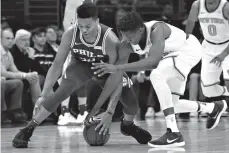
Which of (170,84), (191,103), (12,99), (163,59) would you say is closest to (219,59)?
(191,103)

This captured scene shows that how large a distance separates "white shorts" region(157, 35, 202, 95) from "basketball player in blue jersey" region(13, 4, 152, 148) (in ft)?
1.53

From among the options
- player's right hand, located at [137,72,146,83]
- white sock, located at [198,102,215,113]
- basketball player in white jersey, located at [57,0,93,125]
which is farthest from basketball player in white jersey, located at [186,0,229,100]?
player's right hand, located at [137,72,146,83]

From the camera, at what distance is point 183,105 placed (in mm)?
7492

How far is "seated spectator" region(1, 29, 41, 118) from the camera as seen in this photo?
1008 cm

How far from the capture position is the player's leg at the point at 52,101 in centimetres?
643

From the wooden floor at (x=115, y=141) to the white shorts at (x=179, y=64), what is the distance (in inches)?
24.4

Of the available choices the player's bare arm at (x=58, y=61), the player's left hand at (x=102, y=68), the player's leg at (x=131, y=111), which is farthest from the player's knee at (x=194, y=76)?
the player's left hand at (x=102, y=68)

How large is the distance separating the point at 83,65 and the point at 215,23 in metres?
2.47

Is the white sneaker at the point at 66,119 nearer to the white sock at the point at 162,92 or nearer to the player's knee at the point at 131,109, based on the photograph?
the player's knee at the point at 131,109

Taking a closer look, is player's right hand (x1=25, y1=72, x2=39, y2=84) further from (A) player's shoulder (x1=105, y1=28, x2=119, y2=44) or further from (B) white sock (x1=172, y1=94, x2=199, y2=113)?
(A) player's shoulder (x1=105, y1=28, x2=119, y2=44)

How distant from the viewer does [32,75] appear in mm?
10117

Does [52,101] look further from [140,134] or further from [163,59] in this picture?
[163,59]

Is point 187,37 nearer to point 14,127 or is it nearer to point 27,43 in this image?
point 14,127

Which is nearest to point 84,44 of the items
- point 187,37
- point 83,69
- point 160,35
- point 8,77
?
point 83,69
